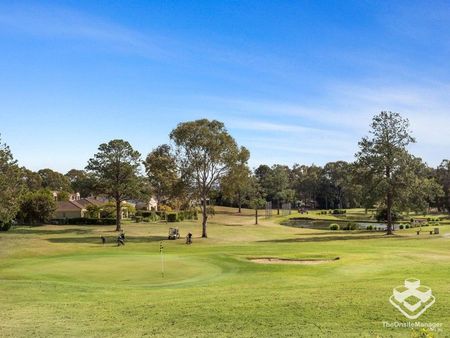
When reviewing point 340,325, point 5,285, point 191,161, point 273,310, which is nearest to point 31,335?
point 273,310

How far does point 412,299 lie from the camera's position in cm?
1833

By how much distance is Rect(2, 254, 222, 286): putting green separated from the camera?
1141 inches

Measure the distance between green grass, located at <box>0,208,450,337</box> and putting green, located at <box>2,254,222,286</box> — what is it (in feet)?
0.22

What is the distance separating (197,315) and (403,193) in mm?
53439

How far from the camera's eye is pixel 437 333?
13.9 metres

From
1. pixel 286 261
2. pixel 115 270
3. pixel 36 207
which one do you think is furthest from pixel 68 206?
pixel 286 261

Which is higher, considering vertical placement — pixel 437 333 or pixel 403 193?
pixel 403 193

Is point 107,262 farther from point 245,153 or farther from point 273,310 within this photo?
point 245,153

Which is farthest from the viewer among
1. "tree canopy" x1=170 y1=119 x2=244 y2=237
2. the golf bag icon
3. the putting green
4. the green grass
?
"tree canopy" x1=170 y1=119 x2=244 y2=237

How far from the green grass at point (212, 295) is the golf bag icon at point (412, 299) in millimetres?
341

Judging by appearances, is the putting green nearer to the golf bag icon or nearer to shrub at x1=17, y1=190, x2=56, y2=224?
the golf bag icon

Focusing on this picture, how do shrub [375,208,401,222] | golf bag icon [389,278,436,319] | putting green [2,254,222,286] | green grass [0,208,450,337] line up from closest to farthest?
green grass [0,208,450,337]
golf bag icon [389,278,436,319]
putting green [2,254,222,286]
shrub [375,208,401,222]

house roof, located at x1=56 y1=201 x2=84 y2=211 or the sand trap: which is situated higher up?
house roof, located at x1=56 y1=201 x2=84 y2=211

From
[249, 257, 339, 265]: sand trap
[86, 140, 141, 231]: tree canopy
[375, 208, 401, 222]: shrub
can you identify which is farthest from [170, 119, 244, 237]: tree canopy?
[375, 208, 401, 222]: shrub
